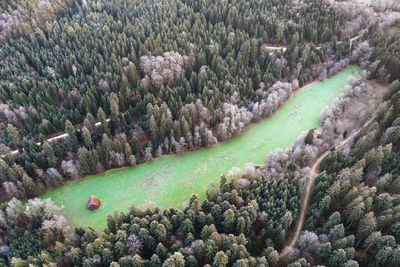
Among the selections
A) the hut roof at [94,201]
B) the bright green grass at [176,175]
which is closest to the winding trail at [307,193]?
the bright green grass at [176,175]

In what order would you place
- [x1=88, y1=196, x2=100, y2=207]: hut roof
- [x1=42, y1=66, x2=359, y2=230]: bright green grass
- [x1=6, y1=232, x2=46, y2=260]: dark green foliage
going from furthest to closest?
[x1=42, y1=66, x2=359, y2=230]: bright green grass
[x1=88, y1=196, x2=100, y2=207]: hut roof
[x1=6, y1=232, x2=46, y2=260]: dark green foliage

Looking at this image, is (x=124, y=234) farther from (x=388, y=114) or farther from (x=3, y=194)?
(x=388, y=114)

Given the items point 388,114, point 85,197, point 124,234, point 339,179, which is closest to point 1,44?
point 85,197

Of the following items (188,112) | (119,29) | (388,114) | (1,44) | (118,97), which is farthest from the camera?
(119,29)

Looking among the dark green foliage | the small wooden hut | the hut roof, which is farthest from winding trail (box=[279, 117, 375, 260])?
the dark green foliage

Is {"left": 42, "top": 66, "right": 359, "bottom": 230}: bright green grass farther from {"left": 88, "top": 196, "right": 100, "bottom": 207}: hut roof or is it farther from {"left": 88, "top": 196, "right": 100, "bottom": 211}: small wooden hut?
{"left": 88, "top": 196, "right": 100, "bottom": 207}: hut roof

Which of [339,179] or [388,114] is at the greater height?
[388,114]
